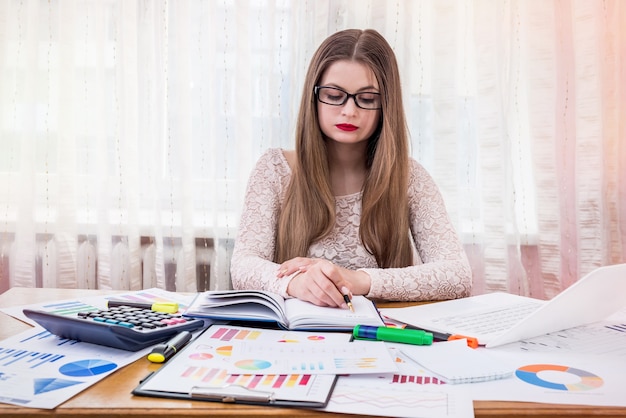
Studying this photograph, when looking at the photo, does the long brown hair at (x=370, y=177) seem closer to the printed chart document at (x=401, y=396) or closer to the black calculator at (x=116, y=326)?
the black calculator at (x=116, y=326)

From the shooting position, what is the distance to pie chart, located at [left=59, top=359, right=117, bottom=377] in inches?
27.5

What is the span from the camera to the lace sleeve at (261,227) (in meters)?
1.30

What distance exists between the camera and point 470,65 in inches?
83.3

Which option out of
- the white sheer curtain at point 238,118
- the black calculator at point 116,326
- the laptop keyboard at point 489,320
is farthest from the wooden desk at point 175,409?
the white sheer curtain at point 238,118

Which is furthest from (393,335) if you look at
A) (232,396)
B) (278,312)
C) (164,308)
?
(164,308)

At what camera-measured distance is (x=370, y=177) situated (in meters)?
1.67

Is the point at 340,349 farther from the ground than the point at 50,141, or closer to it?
closer to it

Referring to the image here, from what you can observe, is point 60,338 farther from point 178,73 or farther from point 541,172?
point 541,172

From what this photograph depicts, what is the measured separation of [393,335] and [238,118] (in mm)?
1384

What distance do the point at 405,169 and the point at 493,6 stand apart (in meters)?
0.86

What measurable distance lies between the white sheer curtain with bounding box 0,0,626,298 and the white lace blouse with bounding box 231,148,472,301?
1.44 feet

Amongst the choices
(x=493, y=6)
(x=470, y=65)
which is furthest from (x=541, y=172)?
(x=493, y=6)

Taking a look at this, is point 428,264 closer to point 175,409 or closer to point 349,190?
point 349,190

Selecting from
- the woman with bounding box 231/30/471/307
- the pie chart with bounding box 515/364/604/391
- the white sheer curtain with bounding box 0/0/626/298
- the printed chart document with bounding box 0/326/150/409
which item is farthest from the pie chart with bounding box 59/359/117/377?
the white sheer curtain with bounding box 0/0/626/298
